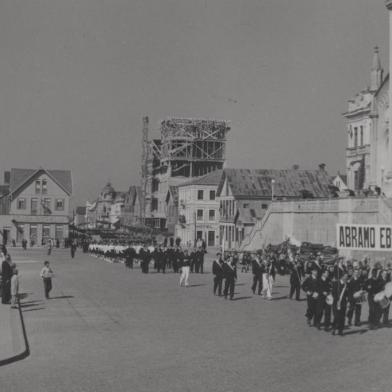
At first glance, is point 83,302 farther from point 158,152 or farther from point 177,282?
point 158,152

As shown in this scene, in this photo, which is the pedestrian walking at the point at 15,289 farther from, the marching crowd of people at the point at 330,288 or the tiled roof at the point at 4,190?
the tiled roof at the point at 4,190

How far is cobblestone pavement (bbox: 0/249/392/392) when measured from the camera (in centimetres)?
1230

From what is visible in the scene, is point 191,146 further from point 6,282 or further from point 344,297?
point 344,297

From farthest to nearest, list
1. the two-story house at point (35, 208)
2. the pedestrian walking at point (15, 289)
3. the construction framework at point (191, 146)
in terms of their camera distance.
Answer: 1. the construction framework at point (191, 146)
2. the two-story house at point (35, 208)
3. the pedestrian walking at point (15, 289)

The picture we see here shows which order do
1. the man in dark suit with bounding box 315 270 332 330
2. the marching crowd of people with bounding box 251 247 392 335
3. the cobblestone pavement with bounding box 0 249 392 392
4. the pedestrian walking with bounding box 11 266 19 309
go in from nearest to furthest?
1. the cobblestone pavement with bounding box 0 249 392 392
2. the marching crowd of people with bounding box 251 247 392 335
3. the man in dark suit with bounding box 315 270 332 330
4. the pedestrian walking with bounding box 11 266 19 309

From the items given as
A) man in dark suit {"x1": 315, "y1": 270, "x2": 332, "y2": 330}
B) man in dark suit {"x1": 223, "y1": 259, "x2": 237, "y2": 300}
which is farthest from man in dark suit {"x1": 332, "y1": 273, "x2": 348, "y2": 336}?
man in dark suit {"x1": 223, "y1": 259, "x2": 237, "y2": 300}

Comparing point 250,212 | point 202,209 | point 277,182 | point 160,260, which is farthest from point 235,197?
point 160,260

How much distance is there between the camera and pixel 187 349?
1564 centimetres

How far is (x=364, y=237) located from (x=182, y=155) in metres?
98.8

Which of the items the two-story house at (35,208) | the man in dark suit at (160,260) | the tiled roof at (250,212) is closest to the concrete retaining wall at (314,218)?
the man in dark suit at (160,260)

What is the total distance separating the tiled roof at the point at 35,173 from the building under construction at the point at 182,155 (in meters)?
19.1

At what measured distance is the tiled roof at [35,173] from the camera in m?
94.2

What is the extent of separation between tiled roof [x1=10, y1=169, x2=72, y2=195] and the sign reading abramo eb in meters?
76.0

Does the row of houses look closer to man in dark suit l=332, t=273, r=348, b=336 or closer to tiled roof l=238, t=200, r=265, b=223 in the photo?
tiled roof l=238, t=200, r=265, b=223
